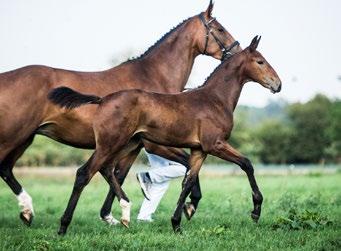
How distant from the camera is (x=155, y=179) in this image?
32.1 ft

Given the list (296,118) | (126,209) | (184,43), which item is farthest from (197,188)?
(296,118)

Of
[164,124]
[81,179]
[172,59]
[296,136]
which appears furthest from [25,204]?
[296,136]

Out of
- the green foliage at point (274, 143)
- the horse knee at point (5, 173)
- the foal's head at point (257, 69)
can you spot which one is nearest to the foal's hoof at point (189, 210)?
the foal's head at point (257, 69)

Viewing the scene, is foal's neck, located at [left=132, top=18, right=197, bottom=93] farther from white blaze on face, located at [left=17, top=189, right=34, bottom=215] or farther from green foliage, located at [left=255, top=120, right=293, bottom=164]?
green foliage, located at [left=255, top=120, right=293, bottom=164]

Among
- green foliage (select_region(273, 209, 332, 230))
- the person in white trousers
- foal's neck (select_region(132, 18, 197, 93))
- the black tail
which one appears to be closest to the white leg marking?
the person in white trousers

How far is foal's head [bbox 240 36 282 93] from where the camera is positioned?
28.1 ft

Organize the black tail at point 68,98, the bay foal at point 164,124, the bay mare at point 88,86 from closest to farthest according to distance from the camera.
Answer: the bay foal at point 164,124
the black tail at point 68,98
the bay mare at point 88,86

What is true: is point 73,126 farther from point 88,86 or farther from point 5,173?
point 5,173

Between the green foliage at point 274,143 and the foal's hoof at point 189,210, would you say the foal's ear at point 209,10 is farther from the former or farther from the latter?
the green foliage at point 274,143

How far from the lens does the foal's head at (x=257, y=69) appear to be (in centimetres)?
855

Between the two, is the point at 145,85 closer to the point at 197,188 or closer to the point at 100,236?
the point at 197,188

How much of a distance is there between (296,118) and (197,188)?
72.1m

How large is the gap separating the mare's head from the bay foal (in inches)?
61.7

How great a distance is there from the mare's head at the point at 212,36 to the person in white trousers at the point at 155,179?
1.97m
